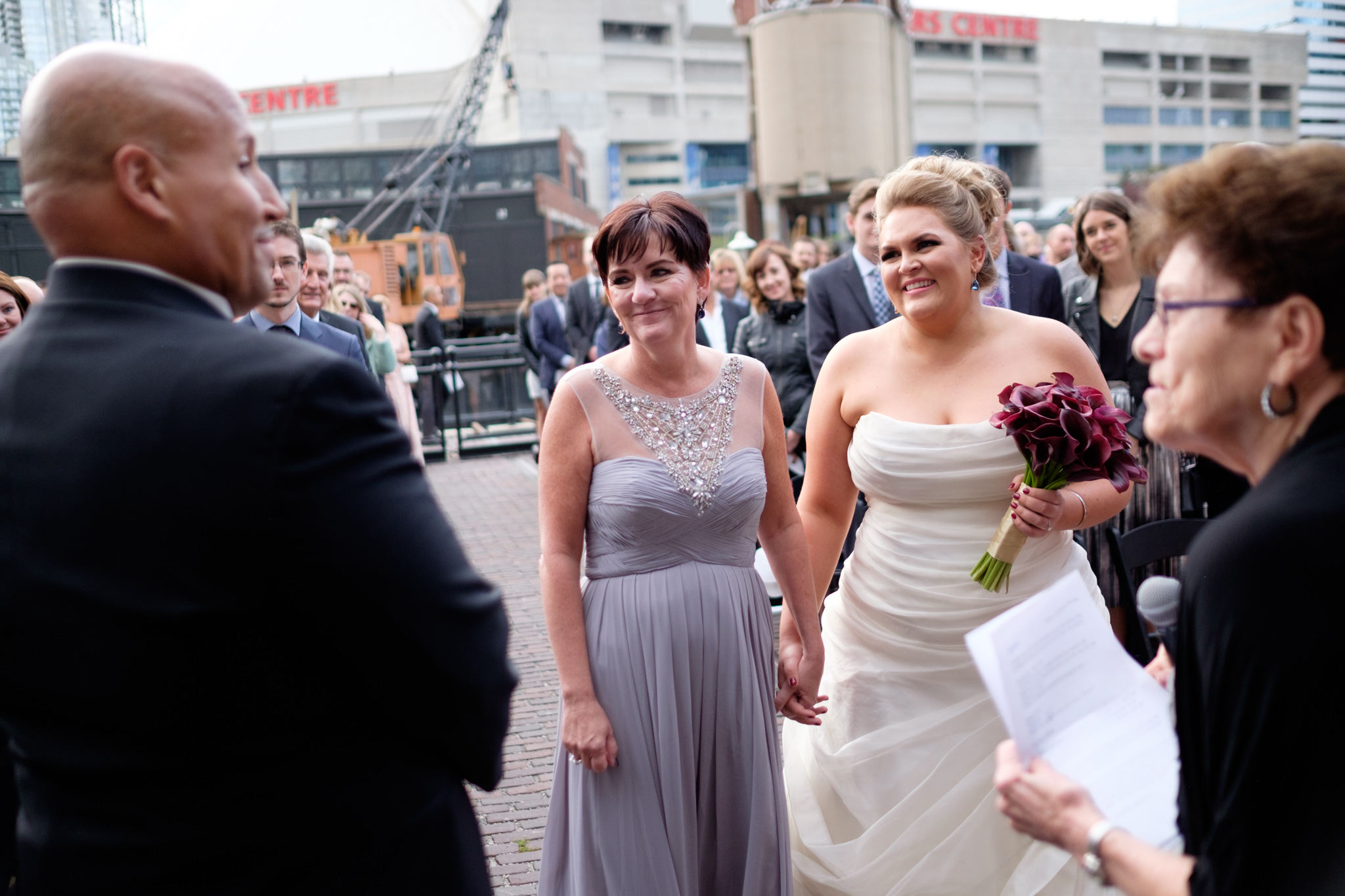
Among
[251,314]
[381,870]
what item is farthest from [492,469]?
[381,870]

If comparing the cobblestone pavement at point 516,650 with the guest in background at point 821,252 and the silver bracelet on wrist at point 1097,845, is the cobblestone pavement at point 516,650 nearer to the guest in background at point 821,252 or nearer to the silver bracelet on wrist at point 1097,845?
the silver bracelet on wrist at point 1097,845

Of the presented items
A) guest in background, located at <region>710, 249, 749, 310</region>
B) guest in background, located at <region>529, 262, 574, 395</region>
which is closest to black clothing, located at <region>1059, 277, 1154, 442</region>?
guest in background, located at <region>710, 249, 749, 310</region>

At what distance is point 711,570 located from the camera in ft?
9.13

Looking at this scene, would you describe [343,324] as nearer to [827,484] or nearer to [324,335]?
[324,335]

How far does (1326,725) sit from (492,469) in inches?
487

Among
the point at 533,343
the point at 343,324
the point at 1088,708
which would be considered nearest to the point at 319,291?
the point at 343,324

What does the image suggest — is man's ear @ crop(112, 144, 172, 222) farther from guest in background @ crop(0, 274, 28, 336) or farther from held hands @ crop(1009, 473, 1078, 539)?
guest in background @ crop(0, 274, 28, 336)

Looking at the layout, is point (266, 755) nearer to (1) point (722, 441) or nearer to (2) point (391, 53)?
(1) point (722, 441)

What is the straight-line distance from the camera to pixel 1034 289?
530 cm

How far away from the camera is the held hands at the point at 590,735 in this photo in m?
2.64

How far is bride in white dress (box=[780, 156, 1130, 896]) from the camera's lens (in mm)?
3035

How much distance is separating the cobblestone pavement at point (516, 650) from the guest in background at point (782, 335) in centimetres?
207

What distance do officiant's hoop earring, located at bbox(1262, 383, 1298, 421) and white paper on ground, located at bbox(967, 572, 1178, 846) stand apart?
0.33m

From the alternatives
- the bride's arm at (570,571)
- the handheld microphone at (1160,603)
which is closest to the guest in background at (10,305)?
the bride's arm at (570,571)
